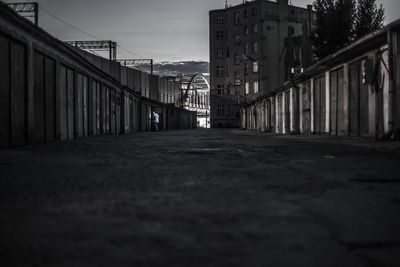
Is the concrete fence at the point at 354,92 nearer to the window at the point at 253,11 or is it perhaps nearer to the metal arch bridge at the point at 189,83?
the window at the point at 253,11

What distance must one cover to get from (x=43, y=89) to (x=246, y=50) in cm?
5436

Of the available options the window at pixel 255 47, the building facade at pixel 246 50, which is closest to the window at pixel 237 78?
the building facade at pixel 246 50

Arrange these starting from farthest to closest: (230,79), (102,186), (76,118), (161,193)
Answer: (230,79) < (76,118) < (102,186) < (161,193)

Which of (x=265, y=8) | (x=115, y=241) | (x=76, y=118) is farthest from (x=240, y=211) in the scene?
(x=265, y=8)

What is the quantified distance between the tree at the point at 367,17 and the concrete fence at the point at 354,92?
12.8m

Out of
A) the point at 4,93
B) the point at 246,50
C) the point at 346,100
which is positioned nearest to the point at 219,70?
the point at 246,50

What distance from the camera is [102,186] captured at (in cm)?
349

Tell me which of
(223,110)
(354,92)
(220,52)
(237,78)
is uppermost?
(220,52)

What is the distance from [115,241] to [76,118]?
1732 centimetres

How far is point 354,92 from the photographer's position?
14.8 m

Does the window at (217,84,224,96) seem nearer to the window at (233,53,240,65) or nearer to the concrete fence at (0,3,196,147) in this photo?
the window at (233,53,240,65)

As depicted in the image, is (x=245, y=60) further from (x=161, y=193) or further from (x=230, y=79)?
(x=161, y=193)

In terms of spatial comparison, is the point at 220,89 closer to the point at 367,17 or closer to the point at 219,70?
the point at 219,70

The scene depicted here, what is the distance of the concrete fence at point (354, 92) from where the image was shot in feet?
37.0
